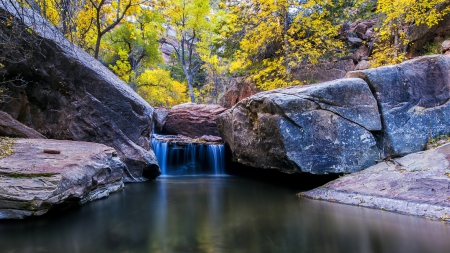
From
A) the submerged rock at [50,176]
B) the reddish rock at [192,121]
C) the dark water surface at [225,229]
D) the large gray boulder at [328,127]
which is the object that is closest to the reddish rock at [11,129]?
the submerged rock at [50,176]

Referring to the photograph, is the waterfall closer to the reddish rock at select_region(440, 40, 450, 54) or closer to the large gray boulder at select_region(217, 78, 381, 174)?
the large gray boulder at select_region(217, 78, 381, 174)

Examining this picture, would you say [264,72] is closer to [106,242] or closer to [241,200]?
[241,200]

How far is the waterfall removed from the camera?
12711mm

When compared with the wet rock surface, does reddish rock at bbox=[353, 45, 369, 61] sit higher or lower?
higher

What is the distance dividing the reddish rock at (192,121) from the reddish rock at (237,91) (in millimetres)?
1896

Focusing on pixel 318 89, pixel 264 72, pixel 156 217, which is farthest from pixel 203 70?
pixel 156 217

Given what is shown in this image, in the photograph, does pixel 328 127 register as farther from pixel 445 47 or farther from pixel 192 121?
pixel 192 121

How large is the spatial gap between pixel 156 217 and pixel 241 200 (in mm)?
2332

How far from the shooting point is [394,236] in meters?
4.42

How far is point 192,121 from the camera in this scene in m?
16.4

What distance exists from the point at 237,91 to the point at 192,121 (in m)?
3.92

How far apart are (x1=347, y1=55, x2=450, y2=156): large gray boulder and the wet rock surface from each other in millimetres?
626

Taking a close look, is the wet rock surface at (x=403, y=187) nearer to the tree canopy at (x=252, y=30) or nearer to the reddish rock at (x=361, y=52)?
the tree canopy at (x=252, y=30)

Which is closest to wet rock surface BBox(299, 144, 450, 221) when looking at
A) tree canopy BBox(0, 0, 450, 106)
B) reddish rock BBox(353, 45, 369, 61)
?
tree canopy BBox(0, 0, 450, 106)
